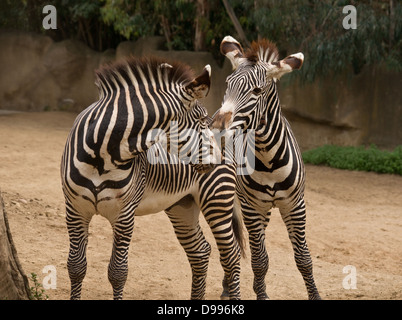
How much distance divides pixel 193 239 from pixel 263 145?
3.68ft

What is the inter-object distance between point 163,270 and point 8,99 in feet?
36.7

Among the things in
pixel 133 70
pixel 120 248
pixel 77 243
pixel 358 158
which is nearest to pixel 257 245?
pixel 120 248

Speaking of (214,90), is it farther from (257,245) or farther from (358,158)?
(257,245)

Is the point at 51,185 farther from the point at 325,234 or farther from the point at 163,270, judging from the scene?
the point at 325,234

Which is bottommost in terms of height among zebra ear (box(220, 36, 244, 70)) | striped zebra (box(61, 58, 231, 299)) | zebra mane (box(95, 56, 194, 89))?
striped zebra (box(61, 58, 231, 299))

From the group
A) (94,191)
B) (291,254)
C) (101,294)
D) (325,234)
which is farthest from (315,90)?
(94,191)

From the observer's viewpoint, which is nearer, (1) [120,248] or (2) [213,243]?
(1) [120,248]

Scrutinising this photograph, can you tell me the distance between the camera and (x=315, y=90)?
13.5 metres

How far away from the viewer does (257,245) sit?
232 inches

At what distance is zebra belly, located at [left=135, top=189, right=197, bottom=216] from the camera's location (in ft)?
17.2

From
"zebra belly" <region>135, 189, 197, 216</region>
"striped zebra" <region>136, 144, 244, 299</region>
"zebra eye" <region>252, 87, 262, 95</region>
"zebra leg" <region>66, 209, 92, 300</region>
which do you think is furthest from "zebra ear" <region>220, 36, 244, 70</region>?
"zebra leg" <region>66, 209, 92, 300</region>

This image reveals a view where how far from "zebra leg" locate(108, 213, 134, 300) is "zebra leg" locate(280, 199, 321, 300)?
1.55 meters

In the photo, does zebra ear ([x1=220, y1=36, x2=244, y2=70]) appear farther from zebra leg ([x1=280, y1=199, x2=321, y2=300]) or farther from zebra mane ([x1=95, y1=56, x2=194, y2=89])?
zebra leg ([x1=280, y1=199, x2=321, y2=300])

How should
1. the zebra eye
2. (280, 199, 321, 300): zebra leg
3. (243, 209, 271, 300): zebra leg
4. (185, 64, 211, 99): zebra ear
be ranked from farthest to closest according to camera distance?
1. (243, 209, 271, 300): zebra leg
2. (280, 199, 321, 300): zebra leg
3. the zebra eye
4. (185, 64, 211, 99): zebra ear
